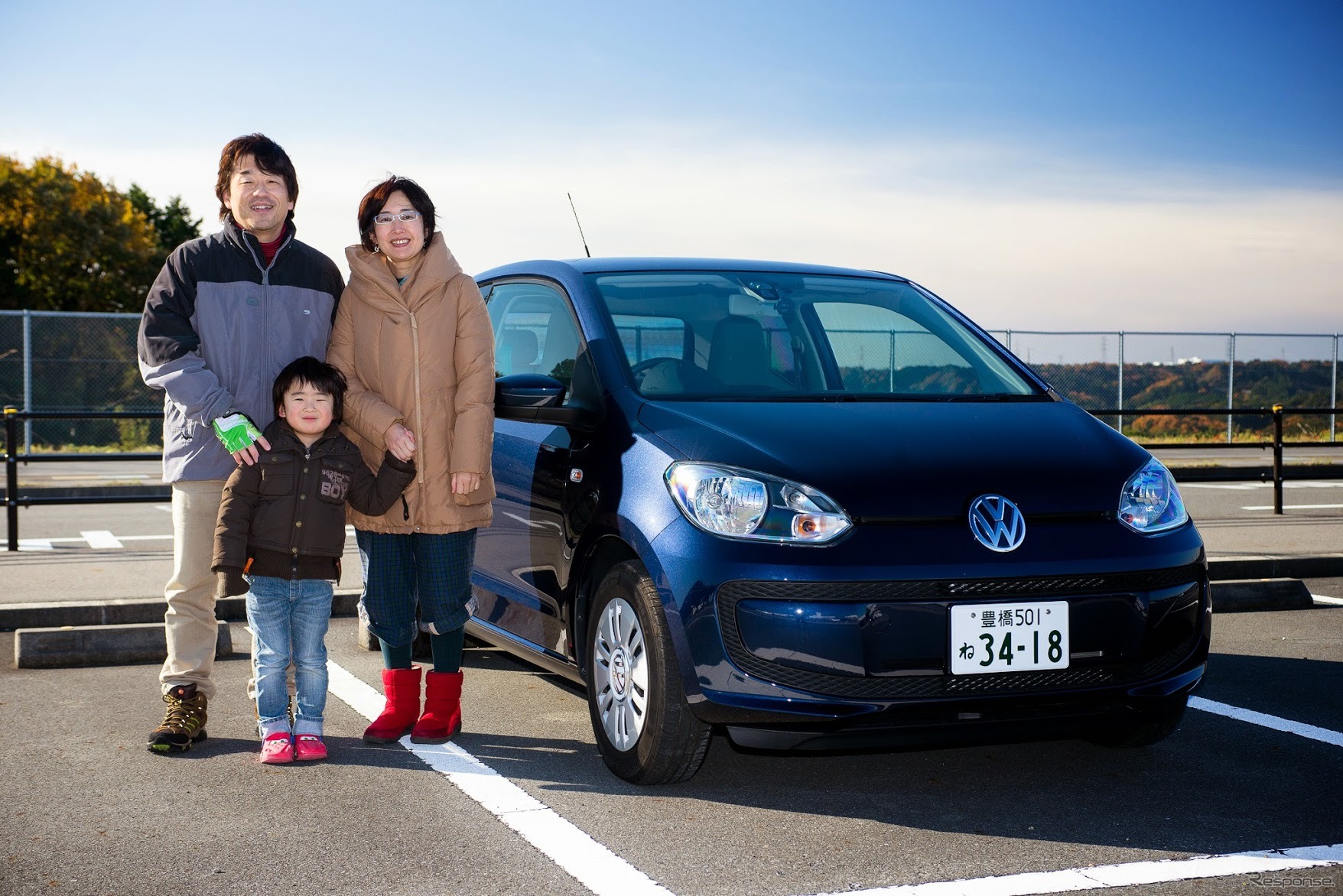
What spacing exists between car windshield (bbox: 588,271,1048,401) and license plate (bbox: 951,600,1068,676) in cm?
104

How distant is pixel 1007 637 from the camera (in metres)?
3.77

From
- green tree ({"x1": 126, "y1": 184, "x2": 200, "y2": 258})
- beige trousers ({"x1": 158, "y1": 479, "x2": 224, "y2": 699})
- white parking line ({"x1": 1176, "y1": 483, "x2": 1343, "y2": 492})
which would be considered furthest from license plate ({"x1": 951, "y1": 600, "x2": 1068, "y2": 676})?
green tree ({"x1": 126, "y1": 184, "x2": 200, "y2": 258})

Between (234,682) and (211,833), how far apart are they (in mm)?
2137

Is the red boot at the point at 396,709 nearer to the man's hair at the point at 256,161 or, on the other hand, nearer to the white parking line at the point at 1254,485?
the man's hair at the point at 256,161

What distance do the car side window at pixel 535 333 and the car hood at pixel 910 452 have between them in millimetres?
676

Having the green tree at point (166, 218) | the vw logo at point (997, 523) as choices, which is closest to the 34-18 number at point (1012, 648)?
the vw logo at point (997, 523)

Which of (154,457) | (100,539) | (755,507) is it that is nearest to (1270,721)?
(755,507)

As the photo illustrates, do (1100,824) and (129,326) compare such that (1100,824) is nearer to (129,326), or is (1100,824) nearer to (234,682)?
(234,682)

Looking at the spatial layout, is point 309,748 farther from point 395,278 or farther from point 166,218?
point 166,218

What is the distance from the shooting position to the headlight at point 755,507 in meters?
3.80

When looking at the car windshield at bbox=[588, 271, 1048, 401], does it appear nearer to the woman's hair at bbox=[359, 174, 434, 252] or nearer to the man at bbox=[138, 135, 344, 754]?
the woman's hair at bbox=[359, 174, 434, 252]

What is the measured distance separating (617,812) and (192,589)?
1.81 m

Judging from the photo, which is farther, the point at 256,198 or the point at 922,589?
the point at 256,198

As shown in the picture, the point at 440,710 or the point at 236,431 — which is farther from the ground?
the point at 236,431
